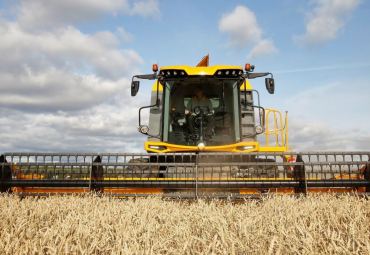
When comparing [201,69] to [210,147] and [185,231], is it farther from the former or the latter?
[185,231]

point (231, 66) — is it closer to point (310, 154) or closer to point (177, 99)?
point (177, 99)

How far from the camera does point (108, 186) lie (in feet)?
15.3

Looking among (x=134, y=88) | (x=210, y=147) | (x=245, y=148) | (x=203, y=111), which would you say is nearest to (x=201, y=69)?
(x=203, y=111)

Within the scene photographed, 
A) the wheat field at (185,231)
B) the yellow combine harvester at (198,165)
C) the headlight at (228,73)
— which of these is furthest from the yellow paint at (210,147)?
the wheat field at (185,231)

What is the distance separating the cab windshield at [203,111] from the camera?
5.90 meters

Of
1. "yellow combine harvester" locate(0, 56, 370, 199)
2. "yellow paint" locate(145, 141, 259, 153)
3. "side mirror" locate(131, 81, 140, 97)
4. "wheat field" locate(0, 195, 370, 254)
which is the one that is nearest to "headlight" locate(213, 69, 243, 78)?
"yellow combine harvester" locate(0, 56, 370, 199)

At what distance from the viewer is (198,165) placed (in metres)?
4.55

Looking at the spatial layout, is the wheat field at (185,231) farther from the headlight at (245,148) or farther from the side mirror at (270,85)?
the side mirror at (270,85)

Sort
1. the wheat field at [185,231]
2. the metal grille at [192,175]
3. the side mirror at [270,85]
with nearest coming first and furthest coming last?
the wheat field at [185,231]
the metal grille at [192,175]
the side mirror at [270,85]

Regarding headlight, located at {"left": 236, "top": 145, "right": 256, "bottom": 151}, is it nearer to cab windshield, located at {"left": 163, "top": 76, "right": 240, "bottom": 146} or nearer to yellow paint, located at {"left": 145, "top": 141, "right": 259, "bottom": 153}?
yellow paint, located at {"left": 145, "top": 141, "right": 259, "bottom": 153}

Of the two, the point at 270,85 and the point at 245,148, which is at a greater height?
the point at 270,85

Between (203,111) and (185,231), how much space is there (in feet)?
13.1

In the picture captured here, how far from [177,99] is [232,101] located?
100 cm

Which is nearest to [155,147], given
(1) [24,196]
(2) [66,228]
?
(1) [24,196]
